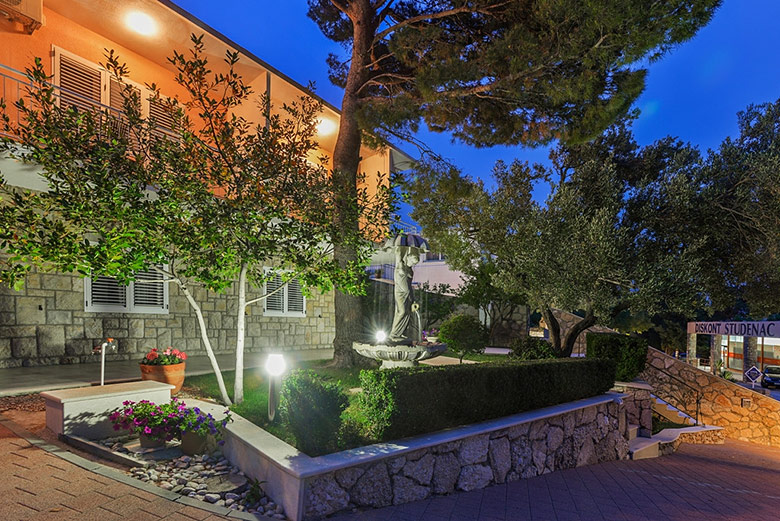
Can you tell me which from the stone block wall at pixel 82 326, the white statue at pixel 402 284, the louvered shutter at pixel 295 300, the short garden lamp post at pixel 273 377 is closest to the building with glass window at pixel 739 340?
the white statue at pixel 402 284

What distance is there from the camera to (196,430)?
469 cm

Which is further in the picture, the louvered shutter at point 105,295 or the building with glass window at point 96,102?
the louvered shutter at point 105,295

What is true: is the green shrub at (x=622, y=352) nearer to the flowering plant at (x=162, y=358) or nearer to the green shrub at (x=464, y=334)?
the green shrub at (x=464, y=334)

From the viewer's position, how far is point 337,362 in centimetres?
925

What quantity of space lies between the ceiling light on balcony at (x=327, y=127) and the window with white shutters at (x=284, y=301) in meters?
5.34

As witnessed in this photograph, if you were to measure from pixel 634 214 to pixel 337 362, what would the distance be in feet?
26.2

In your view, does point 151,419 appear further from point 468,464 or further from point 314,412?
point 468,464

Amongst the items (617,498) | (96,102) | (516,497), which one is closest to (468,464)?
(516,497)

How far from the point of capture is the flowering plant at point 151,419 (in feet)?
15.0

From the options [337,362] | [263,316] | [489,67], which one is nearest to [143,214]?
[337,362]

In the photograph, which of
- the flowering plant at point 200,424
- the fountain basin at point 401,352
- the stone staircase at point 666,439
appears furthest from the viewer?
the stone staircase at point 666,439

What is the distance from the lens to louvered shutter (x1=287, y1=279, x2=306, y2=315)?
14.4 m

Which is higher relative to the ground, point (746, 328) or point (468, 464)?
point (746, 328)

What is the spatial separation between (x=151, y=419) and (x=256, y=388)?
9.17 ft
